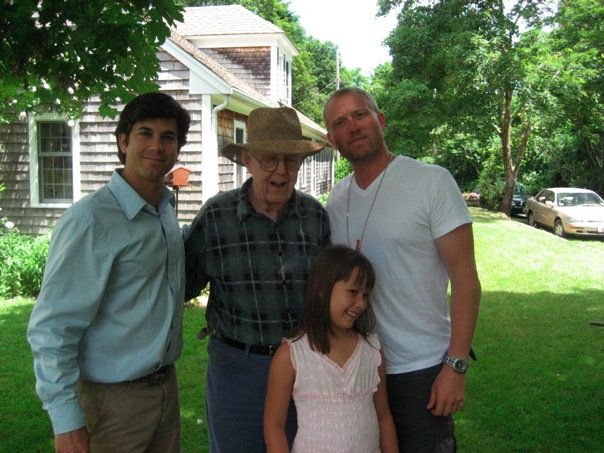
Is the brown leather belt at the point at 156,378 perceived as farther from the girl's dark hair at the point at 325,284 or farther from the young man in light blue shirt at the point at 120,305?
the girl's dark hair at the point at 325,284

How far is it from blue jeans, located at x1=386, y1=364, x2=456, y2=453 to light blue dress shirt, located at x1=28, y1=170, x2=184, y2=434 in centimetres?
90

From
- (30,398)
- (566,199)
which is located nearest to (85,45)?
(30,398)

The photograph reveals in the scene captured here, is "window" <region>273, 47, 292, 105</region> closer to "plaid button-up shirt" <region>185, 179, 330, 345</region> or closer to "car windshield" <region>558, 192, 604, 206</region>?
"car windshield" <region>558, 192, 604, 206</region>

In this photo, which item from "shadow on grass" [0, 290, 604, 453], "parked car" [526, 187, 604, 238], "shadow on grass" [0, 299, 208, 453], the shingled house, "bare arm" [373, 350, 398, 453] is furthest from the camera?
"parked car" [526, 187, 604, 238]

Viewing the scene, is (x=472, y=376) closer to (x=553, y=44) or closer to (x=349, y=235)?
(x=349, y=235)

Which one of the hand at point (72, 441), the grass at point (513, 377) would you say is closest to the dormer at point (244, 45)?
the grass at point (513, 377)

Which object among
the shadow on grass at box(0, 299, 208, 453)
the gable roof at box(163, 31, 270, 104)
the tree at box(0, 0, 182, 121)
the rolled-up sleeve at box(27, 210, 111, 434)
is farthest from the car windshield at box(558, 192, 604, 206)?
the rolled-up sleeve at box(27, 210, 111, 434)

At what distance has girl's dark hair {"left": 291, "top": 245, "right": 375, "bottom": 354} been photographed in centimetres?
222

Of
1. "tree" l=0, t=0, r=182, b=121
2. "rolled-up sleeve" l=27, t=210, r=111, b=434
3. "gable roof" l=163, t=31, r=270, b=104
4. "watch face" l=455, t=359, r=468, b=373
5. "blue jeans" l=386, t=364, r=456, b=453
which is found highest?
"gable roof" l=163, t=31, r=270, b=104

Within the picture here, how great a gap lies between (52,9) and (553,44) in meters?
18.6

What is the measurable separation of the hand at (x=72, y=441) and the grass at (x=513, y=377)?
219cm

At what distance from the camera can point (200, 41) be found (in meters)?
16.8

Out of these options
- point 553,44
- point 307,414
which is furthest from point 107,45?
point 553,44

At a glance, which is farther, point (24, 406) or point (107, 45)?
point (24, 406)
